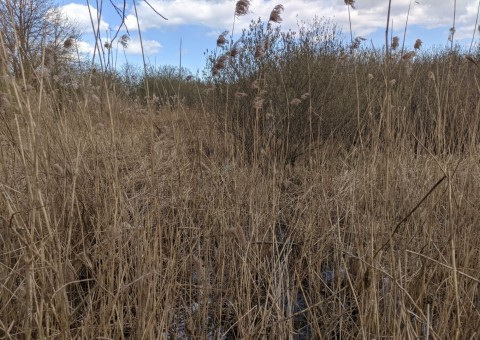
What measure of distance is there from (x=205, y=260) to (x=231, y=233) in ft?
1.96

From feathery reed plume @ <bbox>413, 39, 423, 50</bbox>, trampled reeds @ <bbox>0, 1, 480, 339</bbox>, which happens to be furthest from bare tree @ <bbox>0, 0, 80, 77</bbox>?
feathery reed plume @ <bbox>413, 39, 423, 50</bbox>

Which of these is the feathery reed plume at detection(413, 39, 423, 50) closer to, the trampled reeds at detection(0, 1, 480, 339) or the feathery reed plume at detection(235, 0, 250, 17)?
the trampled reeds at detection(0, 1, 480, 339)

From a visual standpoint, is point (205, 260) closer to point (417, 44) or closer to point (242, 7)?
point (242, 7)

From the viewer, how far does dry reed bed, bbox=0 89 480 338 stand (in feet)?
4.99

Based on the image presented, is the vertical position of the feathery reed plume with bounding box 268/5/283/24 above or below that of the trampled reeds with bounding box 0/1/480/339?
above

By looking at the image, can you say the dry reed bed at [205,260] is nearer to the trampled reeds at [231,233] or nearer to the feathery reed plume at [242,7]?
the trampled reeds at [231,233]

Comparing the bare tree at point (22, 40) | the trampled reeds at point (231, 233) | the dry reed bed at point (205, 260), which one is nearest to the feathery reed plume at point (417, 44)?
the trampled reeds at point (231, 233)

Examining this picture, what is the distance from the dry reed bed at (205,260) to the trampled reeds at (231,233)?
0.6 inches

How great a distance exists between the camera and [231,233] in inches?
61.2

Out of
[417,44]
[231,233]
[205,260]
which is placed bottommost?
[205,260]

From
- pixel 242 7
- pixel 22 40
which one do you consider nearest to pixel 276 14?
pixel 242 7

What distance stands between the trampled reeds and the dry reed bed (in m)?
0.01

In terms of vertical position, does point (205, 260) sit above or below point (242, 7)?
below

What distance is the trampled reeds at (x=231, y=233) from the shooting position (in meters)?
1.55
